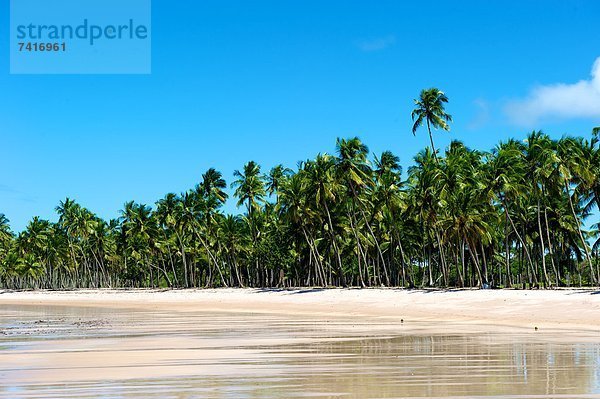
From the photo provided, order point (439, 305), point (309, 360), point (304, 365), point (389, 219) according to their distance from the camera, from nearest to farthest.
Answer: point (304, 365)
point (309, 360)
point (439, 305)
point (389, 219)

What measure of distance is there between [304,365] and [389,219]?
52.7 meters

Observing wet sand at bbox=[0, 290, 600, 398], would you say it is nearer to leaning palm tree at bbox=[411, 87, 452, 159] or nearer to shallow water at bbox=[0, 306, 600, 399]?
shallow water at bbox=[0, 306, 600, 399]

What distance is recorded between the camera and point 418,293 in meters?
46.1

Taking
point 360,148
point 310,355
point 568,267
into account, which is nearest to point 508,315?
point 310,355

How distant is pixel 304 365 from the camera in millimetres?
13594

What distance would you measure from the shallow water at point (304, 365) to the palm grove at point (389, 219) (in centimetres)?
2912

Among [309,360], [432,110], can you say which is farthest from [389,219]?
[309,360]

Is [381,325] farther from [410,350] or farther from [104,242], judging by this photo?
[104,242]

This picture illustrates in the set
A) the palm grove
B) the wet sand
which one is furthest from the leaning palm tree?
the wet sand

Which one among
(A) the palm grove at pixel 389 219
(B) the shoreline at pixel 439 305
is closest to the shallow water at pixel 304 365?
(B) the shoreline at pixel 439 305

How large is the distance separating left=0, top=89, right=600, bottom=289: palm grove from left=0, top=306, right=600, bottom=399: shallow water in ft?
95.5

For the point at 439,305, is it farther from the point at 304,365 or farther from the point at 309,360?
the point at 304,365

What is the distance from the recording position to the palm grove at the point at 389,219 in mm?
50031

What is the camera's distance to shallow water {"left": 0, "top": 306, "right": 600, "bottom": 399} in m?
10.4
